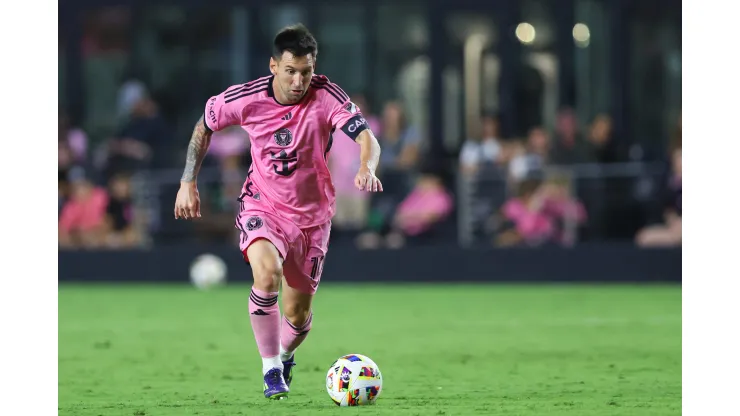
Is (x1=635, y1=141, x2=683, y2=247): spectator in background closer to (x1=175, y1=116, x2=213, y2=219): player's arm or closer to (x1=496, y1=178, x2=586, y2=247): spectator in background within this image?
(x1=496, y1=178, x2=586, y2=247): spectator in background

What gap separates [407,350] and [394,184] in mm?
6004

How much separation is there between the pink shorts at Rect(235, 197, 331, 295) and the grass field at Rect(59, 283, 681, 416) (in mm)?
609

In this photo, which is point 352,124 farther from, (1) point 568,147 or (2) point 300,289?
(1) point 568,147

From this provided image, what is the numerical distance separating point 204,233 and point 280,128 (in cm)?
943

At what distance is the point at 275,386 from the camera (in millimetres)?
7102

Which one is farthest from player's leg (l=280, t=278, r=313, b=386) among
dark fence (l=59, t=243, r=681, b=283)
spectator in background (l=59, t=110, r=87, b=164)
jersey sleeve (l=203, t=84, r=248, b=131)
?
spectator in background (l=59, t=110, r=87, b=164)

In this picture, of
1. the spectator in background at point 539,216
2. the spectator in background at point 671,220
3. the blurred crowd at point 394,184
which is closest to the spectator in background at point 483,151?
the blurred crowd at point 394,184

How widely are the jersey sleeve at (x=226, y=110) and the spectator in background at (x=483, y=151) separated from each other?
831 cm

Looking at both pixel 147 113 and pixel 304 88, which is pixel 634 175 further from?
pixel 304 88

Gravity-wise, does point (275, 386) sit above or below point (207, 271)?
below

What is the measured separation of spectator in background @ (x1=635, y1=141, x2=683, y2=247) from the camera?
15.1 meters

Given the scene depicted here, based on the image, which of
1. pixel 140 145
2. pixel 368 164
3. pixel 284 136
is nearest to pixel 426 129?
pixel 140 145
